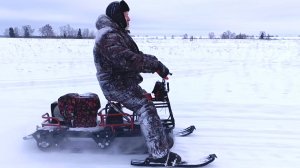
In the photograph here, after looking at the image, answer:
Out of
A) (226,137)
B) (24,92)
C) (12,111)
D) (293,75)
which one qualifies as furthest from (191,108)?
(293,75)

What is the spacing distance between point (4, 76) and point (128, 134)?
8227 millimetres

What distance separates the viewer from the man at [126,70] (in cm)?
461

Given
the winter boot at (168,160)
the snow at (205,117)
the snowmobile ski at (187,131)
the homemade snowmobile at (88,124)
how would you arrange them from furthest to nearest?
the snowmobile ski at (187,131) → the homemade snowmobile at (88,124) → the snow at (205,117) → the winter boot at (168,160)

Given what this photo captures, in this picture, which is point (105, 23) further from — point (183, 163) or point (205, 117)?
point (205, 117)

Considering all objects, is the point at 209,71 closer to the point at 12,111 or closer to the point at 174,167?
the point at 12,111

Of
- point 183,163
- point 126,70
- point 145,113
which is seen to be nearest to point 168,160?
point 183,163

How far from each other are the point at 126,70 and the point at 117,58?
267 millimetres

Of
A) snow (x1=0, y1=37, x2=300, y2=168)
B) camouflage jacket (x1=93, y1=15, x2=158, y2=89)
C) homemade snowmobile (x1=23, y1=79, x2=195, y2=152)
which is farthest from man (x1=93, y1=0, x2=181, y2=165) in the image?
snow (x1=0, y1=37, x2=300, y2=168)

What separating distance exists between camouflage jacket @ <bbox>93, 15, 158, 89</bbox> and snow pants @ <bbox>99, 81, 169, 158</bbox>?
3.6 inches

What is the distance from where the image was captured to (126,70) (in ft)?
15.8

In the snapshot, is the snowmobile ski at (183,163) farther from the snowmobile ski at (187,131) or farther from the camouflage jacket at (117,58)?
the snowmobile ski at (187,131)

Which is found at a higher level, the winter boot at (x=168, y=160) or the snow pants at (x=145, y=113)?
the snow pants at (x=145, y=113)

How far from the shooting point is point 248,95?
359 inches

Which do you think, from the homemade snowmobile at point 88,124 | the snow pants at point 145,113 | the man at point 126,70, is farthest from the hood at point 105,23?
the homemade snowmobile at point 88,124
